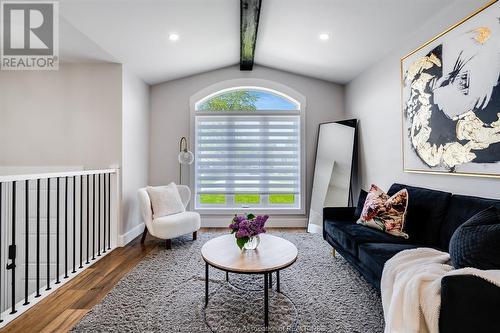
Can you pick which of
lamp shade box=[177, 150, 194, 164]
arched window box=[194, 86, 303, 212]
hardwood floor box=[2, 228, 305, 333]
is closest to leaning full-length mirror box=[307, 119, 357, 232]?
arched window box=[194, 86, 303, 212]

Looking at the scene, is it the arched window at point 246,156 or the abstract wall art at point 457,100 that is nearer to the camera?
the abstract wall art at point 457,100

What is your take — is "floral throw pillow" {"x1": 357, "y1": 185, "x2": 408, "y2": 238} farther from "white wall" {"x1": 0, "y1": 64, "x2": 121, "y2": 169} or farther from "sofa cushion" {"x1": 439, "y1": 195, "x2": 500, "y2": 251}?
"white wall" {"x1": 0, "y1": 64, "x2": 121, "y2": 169}

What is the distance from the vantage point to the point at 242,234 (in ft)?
6.46

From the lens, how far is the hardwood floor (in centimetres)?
176

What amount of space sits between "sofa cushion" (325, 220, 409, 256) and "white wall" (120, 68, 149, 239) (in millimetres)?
2769

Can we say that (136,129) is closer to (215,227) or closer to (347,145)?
(215,227)

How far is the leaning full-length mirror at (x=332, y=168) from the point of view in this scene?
3.87 m

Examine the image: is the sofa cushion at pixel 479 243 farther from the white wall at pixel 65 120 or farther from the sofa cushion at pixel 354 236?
the white wall at pixel 65 120

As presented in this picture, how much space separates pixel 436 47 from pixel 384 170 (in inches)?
58.6

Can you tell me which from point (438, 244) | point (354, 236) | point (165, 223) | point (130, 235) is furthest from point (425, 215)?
point (130, 235)

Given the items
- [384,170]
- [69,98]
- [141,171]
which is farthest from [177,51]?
[384,170]

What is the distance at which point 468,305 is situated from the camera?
1129 millimetres

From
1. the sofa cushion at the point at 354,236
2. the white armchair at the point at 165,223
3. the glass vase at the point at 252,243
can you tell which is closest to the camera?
the glass vase at the point at 252,243

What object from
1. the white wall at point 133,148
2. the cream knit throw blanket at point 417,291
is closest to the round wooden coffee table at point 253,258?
the cream knit throw blanket at point 417,291
